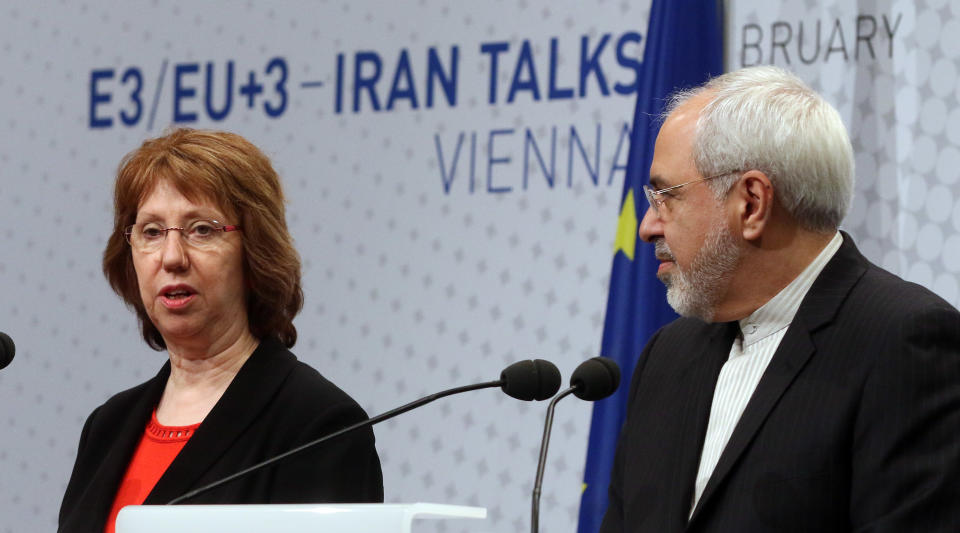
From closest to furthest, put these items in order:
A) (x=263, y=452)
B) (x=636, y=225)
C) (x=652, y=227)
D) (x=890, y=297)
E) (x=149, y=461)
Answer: (x=890, y=297), (x=652, y=227), (x=263, y=452), (x=149, y=461), (x=636, y=225)

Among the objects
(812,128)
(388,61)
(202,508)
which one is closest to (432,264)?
(388,61)

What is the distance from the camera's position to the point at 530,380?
2145 millimetres

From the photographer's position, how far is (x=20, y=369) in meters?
5.04

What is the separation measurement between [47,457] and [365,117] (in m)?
1.86

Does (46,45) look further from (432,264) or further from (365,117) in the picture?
(432,264)

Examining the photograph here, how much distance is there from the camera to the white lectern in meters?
1.57

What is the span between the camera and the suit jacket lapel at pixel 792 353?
209cm

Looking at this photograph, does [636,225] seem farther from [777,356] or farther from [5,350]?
[5,350]

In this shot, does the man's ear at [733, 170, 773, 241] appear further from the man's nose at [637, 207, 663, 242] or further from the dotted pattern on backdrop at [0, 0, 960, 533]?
the dotted pattern on backdrop at [0, 0, 960, 533]

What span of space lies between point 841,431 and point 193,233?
137cm

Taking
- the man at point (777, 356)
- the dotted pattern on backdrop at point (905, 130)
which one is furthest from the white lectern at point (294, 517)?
the dotted pattern on backdrop at point (905, 130)

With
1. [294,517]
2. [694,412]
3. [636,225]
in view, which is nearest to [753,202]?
[694,412]

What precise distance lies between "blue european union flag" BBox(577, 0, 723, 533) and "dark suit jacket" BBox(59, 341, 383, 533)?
1219 millimetres

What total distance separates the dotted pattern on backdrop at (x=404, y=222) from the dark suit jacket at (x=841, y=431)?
171cm
